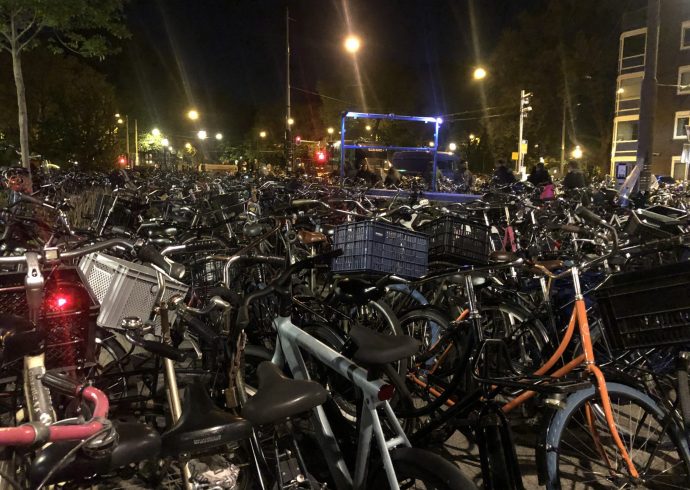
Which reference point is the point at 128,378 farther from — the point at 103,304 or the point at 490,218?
the point at 490,218

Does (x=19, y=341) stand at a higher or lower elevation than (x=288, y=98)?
lower

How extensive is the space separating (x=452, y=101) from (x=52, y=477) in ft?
150

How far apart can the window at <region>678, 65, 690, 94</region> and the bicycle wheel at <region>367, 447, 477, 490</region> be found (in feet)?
132

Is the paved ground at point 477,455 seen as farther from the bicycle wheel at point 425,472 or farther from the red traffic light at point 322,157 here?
the red traffic light at point 322,157

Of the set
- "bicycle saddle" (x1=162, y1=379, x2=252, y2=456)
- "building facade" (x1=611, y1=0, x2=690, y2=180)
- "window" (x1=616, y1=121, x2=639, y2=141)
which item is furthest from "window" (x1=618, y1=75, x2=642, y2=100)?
"bicycle saddle" (x1=162, y1=379, x2=252, y2=456)

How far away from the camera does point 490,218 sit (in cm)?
738

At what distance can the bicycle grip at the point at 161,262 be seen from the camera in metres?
2.56

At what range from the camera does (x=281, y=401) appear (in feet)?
6.06

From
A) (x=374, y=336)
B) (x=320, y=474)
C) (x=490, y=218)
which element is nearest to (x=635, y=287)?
(x=374, y=336)

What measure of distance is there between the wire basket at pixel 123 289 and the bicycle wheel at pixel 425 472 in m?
1.35

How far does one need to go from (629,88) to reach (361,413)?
45240 mm

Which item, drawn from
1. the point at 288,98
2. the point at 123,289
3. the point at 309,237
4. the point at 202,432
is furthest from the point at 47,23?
the point at 202,432

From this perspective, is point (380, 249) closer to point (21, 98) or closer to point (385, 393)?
point (385, 393)

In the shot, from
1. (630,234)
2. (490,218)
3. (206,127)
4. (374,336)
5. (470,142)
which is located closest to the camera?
(374,336)
